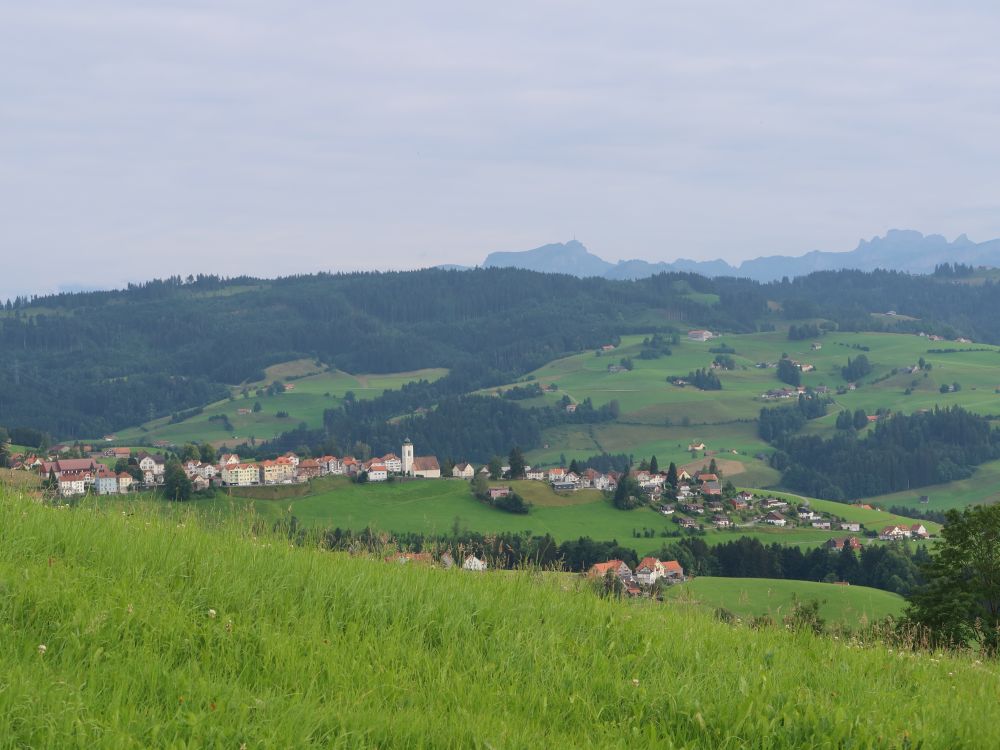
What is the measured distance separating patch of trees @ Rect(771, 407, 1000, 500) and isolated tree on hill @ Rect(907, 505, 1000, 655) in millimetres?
170144

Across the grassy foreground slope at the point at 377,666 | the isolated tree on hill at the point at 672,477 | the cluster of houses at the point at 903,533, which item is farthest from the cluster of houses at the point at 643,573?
the isolated tree on hill at the point at 672,477

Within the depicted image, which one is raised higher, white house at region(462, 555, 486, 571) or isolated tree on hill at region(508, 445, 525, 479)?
white house at region(462, 555, 486, 571)

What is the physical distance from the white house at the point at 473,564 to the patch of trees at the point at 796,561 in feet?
238

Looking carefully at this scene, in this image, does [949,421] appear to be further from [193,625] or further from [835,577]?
[193,625]

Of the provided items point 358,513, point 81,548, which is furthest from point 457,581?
point 358,513

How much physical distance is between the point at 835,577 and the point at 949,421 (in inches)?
5317

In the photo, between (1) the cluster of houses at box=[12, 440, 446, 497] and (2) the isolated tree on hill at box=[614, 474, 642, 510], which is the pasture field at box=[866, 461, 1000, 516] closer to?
(2) the isolated tree on hill at box=[614, 474, 642, 510]

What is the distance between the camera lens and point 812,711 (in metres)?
5.59

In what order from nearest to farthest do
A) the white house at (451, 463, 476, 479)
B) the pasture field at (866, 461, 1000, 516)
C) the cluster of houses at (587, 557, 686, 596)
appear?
the cluster of houses at (587, 557, 686, 596), the white house at (451, 463, 476, 479), the pasture field at (866, 461, 1000, 516)

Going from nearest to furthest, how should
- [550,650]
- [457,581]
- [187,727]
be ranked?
[187,727] < [550,650] < [457,581]

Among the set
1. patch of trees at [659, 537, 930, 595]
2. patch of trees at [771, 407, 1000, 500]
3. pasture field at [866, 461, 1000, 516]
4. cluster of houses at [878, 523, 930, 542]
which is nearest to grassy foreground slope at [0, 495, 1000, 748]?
patch of trees at [659, 537, 930, 595]

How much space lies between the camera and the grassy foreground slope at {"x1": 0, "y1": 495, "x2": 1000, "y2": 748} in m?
4.93

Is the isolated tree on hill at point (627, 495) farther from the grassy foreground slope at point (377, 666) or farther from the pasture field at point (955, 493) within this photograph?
the grassy foreground slope at point (377, 666)

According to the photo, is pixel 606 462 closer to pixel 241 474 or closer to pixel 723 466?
pixel 723 466
